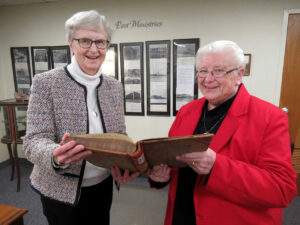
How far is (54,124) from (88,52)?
360mm

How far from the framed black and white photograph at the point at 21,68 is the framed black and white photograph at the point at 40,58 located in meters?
0.10

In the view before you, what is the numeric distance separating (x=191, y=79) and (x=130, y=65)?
2.64 ft

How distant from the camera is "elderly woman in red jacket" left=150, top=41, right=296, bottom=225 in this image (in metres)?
0.93

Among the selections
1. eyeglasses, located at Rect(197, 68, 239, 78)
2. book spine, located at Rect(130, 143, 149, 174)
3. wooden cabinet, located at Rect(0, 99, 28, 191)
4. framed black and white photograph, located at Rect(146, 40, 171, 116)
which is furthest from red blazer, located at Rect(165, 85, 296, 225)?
wooden cabinet, located at Rect(0, 99, 28, 191)

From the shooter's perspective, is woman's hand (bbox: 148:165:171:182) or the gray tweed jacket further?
woman's hand (bbox: 148:165:171:182)

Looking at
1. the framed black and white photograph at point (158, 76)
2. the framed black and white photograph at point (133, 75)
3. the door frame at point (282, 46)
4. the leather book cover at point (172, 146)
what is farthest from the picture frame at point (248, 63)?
the leather book cover at point (172, 146)

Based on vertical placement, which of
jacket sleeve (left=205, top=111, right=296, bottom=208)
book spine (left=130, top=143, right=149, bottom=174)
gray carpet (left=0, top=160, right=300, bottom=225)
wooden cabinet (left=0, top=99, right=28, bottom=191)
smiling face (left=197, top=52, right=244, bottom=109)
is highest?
smiling face (left=197, top=52, right=244, bottom=109)

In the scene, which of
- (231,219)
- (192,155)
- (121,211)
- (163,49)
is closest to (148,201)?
(121,211)

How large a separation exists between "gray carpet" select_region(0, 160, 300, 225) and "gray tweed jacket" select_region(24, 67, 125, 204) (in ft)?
5.10

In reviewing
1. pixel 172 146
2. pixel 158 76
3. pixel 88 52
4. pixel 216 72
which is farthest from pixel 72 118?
pixel 158 76

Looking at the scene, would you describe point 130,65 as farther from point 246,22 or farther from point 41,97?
point 41,97

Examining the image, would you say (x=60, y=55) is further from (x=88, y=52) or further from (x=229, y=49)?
(x=229, y=49)

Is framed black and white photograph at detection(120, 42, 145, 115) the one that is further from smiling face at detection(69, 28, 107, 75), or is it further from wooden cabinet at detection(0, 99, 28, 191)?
smiling face at detection(69, 28, 107, 75)

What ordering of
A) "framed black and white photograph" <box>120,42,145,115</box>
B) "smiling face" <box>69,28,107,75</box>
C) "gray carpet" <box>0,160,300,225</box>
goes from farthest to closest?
"framed black and white photograph" <box>120,42,145,115</box>, "gray carpet" <box>0,160,300,225</box>, "smiling face" <box>69,28,107,75</box>
